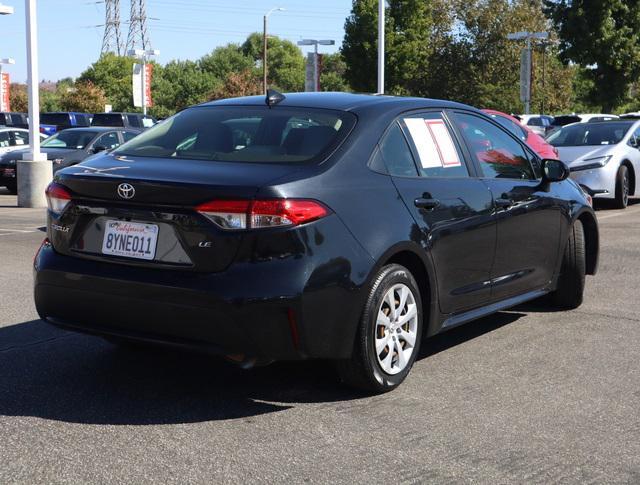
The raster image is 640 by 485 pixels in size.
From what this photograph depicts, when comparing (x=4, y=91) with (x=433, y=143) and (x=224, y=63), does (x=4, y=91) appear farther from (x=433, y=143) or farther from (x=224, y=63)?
(x=224, y=63)

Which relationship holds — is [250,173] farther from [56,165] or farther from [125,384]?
[56,165]

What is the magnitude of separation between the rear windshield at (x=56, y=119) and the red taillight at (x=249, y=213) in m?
34.9

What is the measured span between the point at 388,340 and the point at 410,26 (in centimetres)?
5712

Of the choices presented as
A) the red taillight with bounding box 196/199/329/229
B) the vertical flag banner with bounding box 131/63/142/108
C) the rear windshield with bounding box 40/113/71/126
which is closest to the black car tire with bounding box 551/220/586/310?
the red taillight with bounding box 196/199/329/229

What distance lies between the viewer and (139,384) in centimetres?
522

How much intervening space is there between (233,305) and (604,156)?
12418 millimetres

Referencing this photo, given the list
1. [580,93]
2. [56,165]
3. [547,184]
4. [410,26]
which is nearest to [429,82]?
[410,26]

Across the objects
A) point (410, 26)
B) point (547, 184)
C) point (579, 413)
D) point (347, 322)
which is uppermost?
point (410, 26)

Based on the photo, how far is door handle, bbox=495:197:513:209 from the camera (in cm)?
597

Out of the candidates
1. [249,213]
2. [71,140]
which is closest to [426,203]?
[249,213]

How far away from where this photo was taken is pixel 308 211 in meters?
4.56

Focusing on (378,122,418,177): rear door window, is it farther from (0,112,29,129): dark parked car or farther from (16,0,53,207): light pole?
(0,112,29,129): dark parked car

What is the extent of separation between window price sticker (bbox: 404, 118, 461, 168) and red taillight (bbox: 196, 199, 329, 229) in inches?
49.0

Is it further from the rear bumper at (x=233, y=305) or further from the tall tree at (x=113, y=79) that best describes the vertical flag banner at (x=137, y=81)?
the rear bumper at (x=233, y=305)
